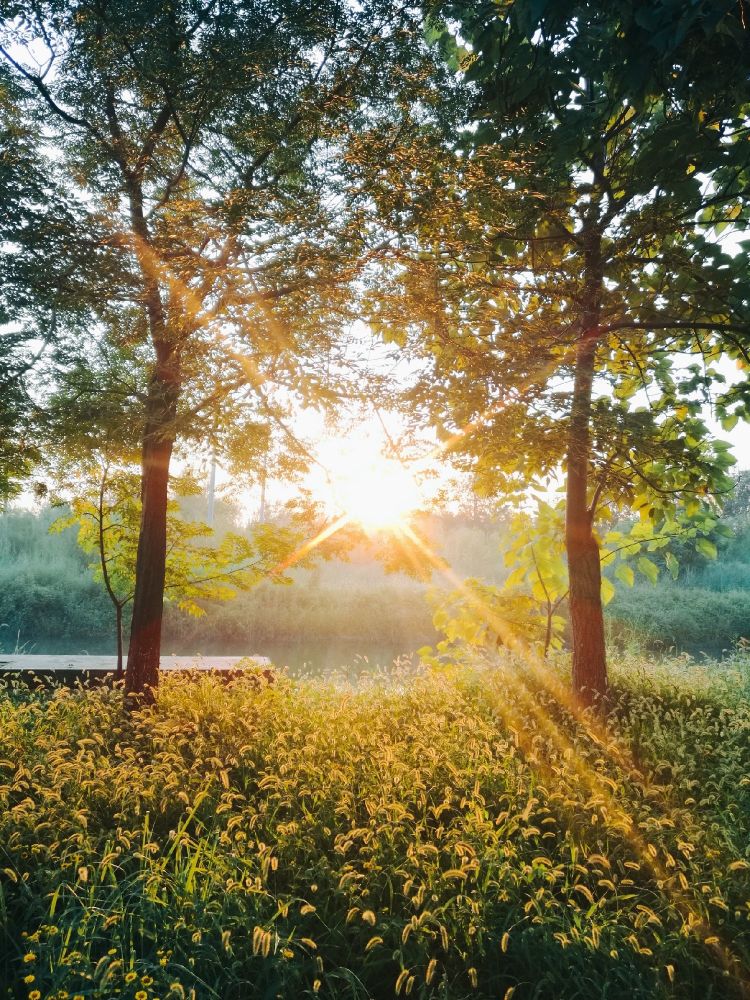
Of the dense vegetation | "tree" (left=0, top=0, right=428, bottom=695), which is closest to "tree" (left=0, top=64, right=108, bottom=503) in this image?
"tree" (left=0, top=0, right=428, bottom=695)

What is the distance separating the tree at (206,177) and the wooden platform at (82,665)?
2.64 metres

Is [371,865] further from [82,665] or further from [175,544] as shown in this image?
[82,665]

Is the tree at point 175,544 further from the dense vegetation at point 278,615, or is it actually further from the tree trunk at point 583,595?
the dense vegetation at point 278,615

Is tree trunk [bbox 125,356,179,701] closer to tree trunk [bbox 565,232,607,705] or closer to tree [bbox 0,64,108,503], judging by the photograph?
tree [bbox 0,64,108,503]

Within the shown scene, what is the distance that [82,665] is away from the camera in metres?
8.91

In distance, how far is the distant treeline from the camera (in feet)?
70.1

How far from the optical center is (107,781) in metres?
4.16

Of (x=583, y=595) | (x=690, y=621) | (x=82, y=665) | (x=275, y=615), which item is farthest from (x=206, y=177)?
(x=690, y=621)

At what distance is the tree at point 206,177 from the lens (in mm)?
4402

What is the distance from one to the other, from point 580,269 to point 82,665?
8.32 meters

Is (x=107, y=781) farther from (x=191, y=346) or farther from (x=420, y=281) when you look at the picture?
(x=420, y=281)

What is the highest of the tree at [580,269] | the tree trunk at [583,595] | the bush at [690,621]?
the tree at [580,269]

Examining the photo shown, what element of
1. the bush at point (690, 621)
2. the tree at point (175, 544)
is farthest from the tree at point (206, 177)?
the bush at point (690, 621)

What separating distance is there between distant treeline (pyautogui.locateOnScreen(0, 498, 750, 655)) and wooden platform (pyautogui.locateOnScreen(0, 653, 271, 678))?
1091cm
